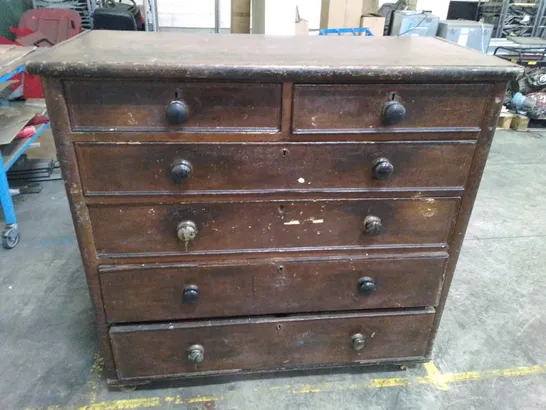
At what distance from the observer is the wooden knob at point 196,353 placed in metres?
Answer: 1.36

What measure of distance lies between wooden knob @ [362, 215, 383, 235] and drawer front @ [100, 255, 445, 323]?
12 cm

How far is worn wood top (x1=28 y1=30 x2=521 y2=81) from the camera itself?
982 mm

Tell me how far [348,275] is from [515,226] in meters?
1.75

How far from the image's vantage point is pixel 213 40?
138cm

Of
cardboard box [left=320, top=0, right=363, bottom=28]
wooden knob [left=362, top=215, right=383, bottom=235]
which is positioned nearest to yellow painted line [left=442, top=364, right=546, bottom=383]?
wooden knob [left=362, top=215, right=383, bottom=235]

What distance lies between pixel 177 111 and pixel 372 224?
0.63 m

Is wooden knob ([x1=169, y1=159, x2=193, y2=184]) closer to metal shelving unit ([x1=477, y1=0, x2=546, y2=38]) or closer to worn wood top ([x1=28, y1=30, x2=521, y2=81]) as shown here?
worn wood top ([x1=28, y1=30, x2=521, y2=81])

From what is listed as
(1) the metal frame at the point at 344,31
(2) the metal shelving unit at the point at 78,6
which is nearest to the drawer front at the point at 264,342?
(1) the metal frame at the point at 344,31

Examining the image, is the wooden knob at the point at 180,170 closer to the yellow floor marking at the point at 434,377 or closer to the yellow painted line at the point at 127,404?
the yellow painted line at the point at 127,404

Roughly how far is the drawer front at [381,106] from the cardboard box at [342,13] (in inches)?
120

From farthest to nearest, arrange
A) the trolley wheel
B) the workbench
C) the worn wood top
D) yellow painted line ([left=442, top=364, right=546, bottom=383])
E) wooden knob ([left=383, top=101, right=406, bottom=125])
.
→ the trolley wheel
the workbench
yellow painted line ([left=442, top=364, right=546, bottom=383])
wooden knob ([left=383, top=101, right=406, bottom=125])
the worn wood top

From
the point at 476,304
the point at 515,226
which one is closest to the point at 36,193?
the point at 476,304

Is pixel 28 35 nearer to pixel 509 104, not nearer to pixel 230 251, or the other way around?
pixel 230 251

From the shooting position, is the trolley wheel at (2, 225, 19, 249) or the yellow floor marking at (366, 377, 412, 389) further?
the trolley wheel at (2, 225, 19, 249)
